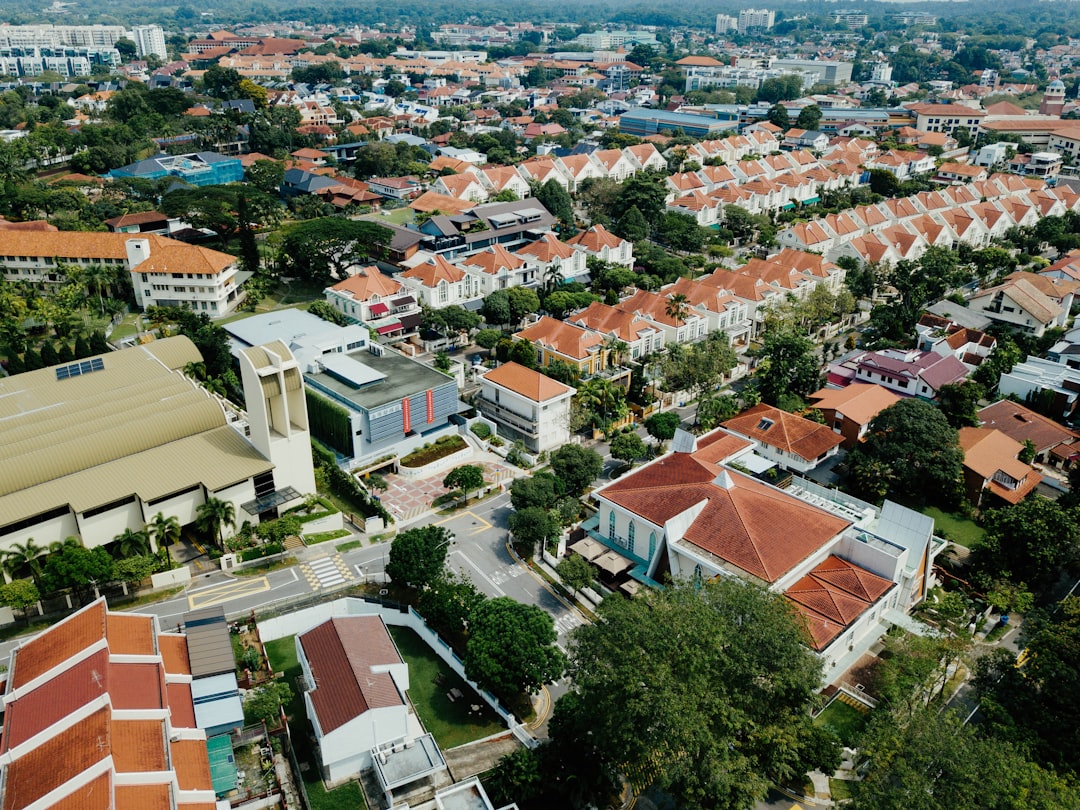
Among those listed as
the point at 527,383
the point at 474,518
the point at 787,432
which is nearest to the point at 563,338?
the point at 527,383

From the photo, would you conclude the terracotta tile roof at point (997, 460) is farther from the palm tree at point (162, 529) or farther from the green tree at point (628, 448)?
the palm tree at point (162, 529)

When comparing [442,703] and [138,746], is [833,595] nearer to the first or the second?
[442,703]

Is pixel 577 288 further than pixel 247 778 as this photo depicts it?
Yes

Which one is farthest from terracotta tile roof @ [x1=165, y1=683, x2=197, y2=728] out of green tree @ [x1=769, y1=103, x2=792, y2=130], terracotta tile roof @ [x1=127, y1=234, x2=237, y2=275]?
green tree @ [x1=769, y1=103, x2=792, y2=130]

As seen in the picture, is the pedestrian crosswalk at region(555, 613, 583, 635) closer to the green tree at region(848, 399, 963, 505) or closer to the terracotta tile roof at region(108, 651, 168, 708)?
the terracotta tile roof at region(108, 651, 168, 708)

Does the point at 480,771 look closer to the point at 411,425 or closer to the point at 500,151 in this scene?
the point at 411,425

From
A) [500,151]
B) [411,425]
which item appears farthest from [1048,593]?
[500,151]
